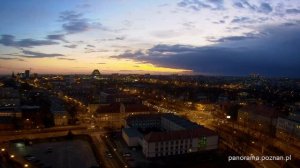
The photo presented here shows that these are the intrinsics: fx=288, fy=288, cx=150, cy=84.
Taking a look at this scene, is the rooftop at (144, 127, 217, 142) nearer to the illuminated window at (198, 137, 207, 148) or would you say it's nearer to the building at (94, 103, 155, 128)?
the illuminated window at (198, 137, 207, 148)

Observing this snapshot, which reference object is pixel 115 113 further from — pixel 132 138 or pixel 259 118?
pixel 259 118

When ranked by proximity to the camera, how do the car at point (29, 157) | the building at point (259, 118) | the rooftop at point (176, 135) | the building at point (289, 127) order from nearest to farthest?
1. the car at point (29, 157)
2. the rooftop at point (176, 135)
3. the building at point (289, 127)
4. the building at point (259, 118)

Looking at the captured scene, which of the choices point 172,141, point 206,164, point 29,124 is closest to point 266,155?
point 206,164

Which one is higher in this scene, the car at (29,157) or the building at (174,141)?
the building at (174,141)

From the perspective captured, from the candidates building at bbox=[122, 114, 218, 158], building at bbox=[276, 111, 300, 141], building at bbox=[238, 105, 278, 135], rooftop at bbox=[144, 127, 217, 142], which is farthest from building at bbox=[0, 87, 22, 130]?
building at bbox=[276, 111, 300, 141]

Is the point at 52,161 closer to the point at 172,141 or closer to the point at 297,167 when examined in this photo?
the point at 172,141

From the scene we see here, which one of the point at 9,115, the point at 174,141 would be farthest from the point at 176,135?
the point at 9,115

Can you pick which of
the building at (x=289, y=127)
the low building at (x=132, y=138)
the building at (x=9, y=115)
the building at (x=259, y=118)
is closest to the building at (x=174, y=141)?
the low building at (x=132, y=138)

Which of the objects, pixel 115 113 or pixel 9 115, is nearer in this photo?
pixel 9 115

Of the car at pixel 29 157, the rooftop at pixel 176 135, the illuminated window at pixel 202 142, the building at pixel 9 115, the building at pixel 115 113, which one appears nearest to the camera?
the car at pixel 29 157

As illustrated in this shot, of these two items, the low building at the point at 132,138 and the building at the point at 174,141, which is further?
the low building at the point at 132,138

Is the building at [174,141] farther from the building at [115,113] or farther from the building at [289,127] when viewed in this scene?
the building at [289,127]
